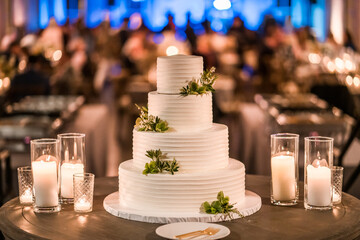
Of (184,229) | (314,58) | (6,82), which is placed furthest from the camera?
(314,58)

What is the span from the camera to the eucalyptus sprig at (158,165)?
9.57 feet

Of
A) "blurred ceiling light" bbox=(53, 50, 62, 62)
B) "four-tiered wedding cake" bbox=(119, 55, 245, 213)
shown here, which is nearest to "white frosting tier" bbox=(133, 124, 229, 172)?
"four-tiered wedding cake" bbox=(119, 55, 245, 213)

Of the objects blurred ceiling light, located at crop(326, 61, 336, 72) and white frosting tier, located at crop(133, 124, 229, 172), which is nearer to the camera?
white frosting tier, located at crop(133, 124, 229, 172)

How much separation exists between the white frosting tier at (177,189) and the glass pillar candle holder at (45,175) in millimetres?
316

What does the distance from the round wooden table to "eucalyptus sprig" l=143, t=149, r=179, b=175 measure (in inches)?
9.5

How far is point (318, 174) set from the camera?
3000 mm

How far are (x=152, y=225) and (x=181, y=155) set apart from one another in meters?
0.34

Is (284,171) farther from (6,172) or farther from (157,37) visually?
(157,37)

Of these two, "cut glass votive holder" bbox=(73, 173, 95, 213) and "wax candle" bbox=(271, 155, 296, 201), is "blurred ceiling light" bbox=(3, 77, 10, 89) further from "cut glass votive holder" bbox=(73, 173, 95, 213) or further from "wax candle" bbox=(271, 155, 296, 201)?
"wax candle" bbox=(271, 155, 296, 201)

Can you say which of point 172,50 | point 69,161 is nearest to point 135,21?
point 172,50

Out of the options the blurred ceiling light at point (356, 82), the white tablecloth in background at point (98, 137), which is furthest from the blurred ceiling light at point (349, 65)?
the white tablecloth in background at point (98, 137)

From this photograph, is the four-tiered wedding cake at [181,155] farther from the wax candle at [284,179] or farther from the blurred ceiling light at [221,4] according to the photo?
the blurred ceiling light at [221,4]

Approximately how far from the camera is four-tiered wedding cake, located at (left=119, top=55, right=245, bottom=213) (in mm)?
2906

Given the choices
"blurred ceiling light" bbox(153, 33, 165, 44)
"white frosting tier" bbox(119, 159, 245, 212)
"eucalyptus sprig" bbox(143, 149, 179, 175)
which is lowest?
"white frosting tier" bbox(119, 159, 245, 212)
